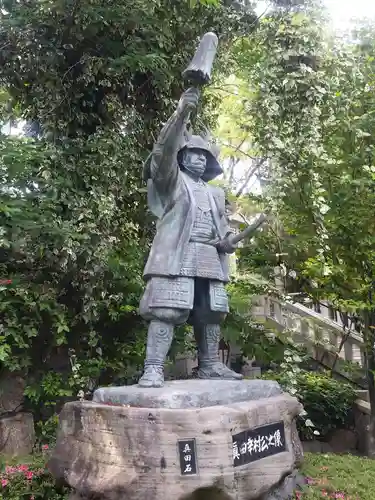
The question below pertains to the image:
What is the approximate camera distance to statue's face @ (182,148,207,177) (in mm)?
4355

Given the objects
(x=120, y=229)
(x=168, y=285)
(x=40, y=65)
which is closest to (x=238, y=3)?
(x=40, y=65)

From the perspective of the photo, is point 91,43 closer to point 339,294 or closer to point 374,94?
point 374,94

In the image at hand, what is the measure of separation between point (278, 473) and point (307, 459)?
1764 mm

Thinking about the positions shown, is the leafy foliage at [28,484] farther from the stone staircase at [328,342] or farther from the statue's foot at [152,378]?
the stone staircase at [328,342]

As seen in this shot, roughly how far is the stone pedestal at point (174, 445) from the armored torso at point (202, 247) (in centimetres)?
88

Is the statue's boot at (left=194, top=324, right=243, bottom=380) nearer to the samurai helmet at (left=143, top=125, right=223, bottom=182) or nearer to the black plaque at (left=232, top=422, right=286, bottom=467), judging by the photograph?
the black plaque at (left=232, top=422, right=286, bottom=467)

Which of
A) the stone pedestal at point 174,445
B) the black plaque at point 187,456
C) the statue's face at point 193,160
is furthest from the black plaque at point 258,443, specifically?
the statue's face at point 193,160

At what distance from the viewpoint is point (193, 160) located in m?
4.36

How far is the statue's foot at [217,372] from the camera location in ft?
13.7

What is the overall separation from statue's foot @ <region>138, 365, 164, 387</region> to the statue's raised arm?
1436 mm

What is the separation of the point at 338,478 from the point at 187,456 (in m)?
2.19

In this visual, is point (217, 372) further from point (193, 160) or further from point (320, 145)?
point (320, 145)

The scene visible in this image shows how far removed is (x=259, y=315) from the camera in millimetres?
9812

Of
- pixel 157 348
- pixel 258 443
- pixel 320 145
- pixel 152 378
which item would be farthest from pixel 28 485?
pixel 320 145
